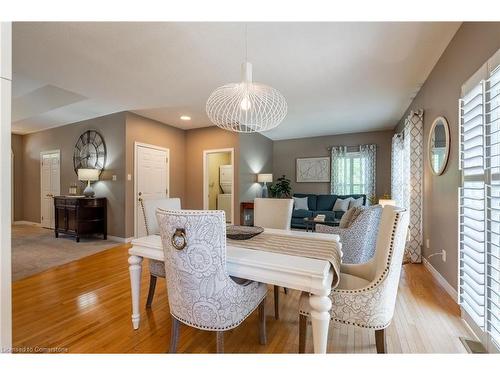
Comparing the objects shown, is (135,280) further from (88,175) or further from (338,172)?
(338,172)

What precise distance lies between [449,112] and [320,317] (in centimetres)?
245

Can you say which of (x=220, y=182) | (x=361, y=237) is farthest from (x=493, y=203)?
(x=220, y=182)

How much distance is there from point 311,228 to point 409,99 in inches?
121

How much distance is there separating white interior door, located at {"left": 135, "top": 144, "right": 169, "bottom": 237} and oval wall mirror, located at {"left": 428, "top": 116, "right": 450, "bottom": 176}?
4563 mm

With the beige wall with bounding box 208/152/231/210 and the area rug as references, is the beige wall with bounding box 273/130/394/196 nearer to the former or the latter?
the beige wall with bounding box 208/152/231/210

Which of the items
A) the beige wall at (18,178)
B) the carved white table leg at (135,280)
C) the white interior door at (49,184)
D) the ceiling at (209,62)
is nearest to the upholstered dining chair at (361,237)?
the ceiling at (209,62)

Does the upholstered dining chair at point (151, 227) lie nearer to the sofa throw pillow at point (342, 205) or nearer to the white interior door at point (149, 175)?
the white interior door at point (149, 175)

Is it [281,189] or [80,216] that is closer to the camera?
[80,216]

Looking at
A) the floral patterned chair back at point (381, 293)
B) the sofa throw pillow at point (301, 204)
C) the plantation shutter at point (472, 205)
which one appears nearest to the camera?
the floral patterned chair back at point (381, 293)

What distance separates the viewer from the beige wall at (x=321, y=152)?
5.93 m

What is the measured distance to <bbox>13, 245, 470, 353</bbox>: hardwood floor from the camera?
5.21ft

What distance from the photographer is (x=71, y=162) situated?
5.19 meters

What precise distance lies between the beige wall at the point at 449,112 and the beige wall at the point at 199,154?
339cm

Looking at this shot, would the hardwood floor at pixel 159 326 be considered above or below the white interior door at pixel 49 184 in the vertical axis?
below
